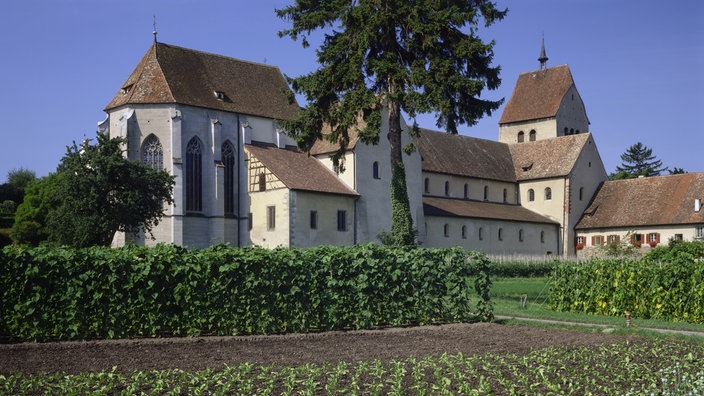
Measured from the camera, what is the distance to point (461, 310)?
2400 centimetres

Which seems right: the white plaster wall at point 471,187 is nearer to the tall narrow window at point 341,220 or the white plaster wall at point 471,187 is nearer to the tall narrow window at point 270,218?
the tall narrow window at point 341,220

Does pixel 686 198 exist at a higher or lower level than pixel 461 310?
higher

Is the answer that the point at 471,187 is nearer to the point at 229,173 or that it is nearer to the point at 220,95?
the point at 229,173

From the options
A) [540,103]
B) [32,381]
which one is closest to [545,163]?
[540,103]

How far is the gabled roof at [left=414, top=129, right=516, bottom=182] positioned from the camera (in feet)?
219

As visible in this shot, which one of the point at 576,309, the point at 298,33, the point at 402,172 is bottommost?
the point at 576,309

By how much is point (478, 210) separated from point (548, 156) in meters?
12.0

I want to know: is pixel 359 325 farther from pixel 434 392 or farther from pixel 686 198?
pixel 686 198

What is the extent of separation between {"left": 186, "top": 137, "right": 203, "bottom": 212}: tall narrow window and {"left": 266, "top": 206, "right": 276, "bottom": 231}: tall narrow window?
15.0 feet

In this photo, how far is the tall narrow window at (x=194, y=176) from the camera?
5422cm

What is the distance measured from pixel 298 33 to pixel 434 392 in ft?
89.2

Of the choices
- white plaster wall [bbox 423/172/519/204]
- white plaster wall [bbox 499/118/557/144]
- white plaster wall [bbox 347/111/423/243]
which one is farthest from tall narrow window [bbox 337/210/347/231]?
white plaster wall [bbox 499/118/557/144]

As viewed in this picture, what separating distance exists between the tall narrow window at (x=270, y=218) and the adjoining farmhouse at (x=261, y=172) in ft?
0.22

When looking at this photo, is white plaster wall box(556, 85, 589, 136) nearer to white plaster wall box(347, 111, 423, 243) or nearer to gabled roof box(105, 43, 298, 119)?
white plaster wall box(347, 111, 423, 243)
